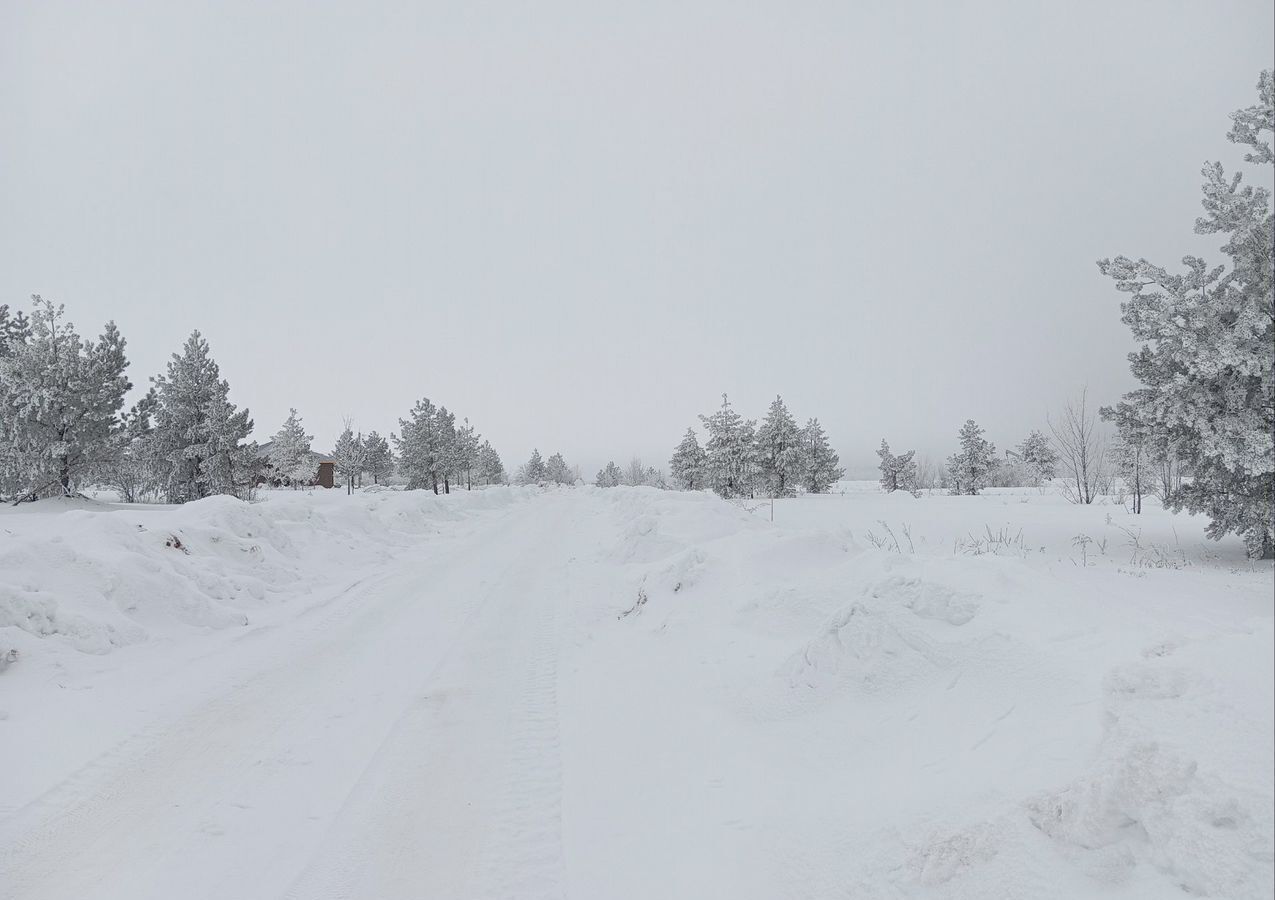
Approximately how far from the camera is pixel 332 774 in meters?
4.41

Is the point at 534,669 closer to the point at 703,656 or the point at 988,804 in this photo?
the point at 703,656

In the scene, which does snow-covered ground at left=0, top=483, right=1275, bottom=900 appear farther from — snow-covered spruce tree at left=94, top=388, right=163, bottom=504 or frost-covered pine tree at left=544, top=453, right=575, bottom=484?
frost-covered pine tree at left=544, top=453, right=575, bottom=484

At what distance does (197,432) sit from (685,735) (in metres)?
33.2

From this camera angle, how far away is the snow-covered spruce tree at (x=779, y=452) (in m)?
46.7

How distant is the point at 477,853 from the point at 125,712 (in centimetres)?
438

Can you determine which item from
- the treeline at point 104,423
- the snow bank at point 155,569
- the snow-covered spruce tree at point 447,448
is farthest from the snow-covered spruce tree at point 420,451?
the snow bank at point 155,569

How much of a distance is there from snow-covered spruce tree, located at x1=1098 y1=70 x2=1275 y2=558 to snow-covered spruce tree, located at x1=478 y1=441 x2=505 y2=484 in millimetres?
88401

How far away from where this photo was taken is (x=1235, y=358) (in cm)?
276

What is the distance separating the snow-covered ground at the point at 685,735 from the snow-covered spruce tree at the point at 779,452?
39.1 metres

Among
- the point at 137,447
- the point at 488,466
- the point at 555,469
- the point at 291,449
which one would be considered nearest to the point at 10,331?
the point at 137,447

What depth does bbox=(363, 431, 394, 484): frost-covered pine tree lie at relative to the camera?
86.1 m

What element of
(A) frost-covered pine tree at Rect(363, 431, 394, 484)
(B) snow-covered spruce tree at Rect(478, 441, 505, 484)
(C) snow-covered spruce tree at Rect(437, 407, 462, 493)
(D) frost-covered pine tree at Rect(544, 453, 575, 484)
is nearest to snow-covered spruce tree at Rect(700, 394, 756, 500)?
(C) snow-covered spruce tree at Rect(437, 407, 462, 493)

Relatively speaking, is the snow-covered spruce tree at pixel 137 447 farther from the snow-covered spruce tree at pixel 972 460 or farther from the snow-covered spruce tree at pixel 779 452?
the snow-covered spruce tree at pixel 972 460

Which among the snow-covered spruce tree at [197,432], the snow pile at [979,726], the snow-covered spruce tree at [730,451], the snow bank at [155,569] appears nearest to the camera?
the snow pile at [979,726]
